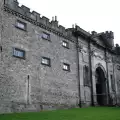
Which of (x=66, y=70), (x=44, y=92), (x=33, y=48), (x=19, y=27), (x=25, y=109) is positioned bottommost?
(x=25, y=109)

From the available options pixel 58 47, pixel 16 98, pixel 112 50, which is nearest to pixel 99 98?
A: pixel 112 50

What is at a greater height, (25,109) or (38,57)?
(38,57)

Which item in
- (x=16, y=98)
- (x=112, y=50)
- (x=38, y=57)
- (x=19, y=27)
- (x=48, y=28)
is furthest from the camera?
(x=112, y=50)

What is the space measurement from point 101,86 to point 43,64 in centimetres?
1398

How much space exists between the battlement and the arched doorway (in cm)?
926

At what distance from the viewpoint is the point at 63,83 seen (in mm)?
22266

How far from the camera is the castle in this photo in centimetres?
1675

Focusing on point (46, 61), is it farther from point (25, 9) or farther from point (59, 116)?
point (59, 116)

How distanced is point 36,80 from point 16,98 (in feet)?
9.48

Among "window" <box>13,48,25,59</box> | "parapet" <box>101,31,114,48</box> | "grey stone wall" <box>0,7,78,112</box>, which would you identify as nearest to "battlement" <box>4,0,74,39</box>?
"grey stone wall" <box>0,7,78,112</box>

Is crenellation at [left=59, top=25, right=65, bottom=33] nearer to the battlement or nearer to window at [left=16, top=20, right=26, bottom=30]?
the battlement

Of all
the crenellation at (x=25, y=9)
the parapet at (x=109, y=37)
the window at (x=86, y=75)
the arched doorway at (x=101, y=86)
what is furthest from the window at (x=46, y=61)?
the parapet at (x=109, y=37)

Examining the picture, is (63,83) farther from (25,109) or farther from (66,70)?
(25,109)

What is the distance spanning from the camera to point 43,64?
791 inches
